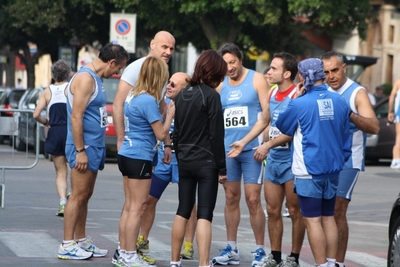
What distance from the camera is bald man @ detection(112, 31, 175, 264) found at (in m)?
8.93

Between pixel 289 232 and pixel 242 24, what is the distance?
24.1 meters

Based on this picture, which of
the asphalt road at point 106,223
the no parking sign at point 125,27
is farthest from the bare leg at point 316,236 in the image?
the no parking sign at point 125,27

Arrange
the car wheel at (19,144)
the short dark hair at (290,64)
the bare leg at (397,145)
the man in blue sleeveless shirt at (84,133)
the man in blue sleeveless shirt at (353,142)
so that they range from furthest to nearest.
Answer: the bare leg at (397,145) < the car wheel at (19,144) < the short dark hair at (290,64) < the man in blue sleeveless shirt at (84,133) < the man in blue sleeveless shirt at (353,142)

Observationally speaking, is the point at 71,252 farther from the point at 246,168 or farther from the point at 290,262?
the point at 290,262

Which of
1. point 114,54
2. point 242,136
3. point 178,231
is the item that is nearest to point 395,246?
point 178,231

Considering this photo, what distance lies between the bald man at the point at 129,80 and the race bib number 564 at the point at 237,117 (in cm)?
79

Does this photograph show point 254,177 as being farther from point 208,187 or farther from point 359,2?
point 359,2

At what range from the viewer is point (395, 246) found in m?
8.20

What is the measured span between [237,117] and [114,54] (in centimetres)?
128

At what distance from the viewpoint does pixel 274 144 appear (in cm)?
869

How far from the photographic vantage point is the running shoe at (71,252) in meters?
9.24

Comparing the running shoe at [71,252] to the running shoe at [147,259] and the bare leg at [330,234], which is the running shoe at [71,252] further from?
the bare leg at [330,234]

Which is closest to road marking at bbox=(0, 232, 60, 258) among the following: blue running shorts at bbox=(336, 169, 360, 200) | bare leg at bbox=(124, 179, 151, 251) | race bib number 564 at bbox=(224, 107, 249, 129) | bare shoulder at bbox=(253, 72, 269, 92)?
bare leg at bbox=(124, 179, 151, 251)

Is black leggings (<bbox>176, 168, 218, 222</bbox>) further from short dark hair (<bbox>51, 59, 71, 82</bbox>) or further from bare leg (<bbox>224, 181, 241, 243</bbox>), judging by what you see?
short dark hair (<bbox>51, 59, 71, 82</bbox>)
